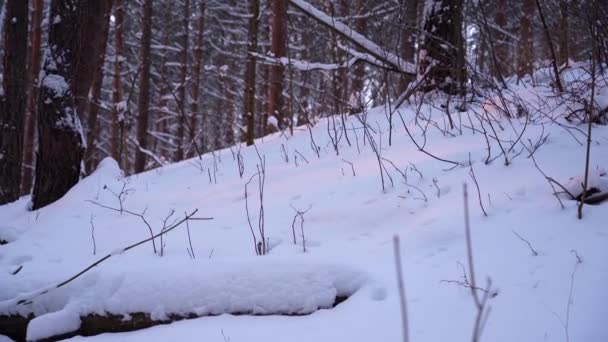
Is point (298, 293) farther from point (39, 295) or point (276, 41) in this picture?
point (276, 41)

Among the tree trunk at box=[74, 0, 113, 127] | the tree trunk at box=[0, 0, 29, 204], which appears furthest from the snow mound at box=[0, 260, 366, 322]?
the tree trunk at box=[0, 0, 29, 204]

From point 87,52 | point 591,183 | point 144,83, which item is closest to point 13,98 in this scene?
point 87,52

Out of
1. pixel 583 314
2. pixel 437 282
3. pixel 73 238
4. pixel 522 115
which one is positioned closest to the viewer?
pixel 583 314

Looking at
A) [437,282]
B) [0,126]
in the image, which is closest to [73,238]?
[437,282]

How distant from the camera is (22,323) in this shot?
2266mm

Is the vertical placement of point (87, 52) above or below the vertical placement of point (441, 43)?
below

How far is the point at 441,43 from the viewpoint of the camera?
495 cm

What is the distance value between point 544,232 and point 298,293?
1166 mm

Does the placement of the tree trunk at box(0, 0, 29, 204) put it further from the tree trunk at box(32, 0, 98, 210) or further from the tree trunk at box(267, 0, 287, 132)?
the tree trunk at box(267, 0, 287, 132)

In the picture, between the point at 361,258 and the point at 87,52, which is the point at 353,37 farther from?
the point at 361,258

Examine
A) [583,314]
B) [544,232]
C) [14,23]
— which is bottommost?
[583,314]

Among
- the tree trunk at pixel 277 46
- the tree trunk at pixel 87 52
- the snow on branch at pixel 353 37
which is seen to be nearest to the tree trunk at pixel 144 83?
the tree trunk at pixel 277 46

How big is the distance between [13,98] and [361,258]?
5.37 m

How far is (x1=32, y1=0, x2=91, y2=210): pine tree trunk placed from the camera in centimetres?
420
